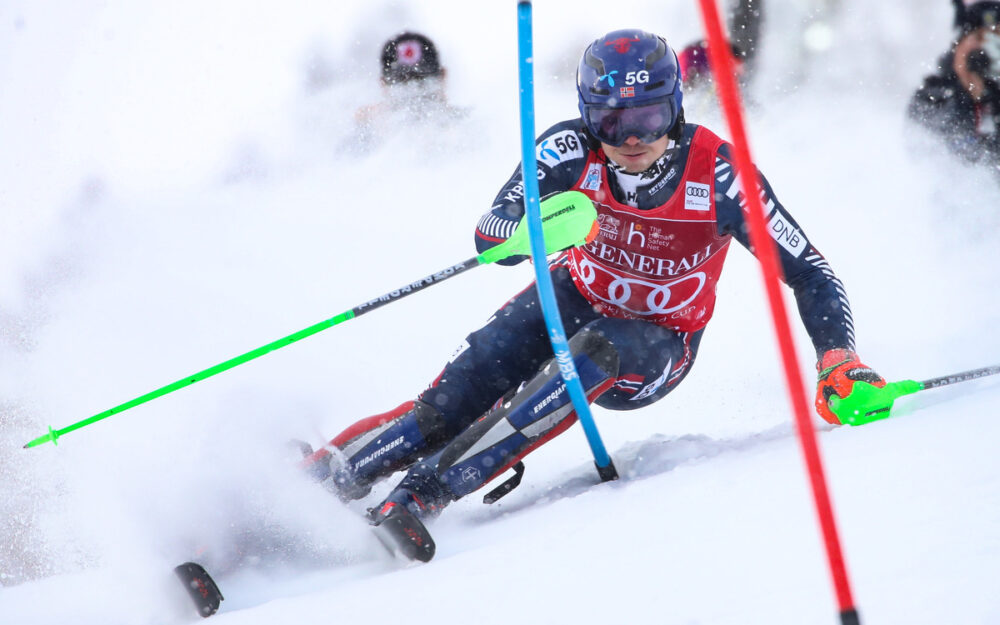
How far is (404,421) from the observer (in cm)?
243

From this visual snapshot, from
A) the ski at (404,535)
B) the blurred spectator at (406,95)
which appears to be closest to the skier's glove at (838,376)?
the ski at (404,535)

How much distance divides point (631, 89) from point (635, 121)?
3.5 inches

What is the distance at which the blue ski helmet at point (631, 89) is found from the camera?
218 centimetres

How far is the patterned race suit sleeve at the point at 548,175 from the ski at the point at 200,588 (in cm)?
119

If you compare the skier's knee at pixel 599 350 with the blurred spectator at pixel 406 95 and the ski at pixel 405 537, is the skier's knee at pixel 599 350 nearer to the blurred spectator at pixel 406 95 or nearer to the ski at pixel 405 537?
the ski at pixel 405 537

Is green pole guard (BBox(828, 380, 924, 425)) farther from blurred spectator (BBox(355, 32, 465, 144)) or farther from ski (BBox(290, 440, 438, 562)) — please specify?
blurred spectator (BBox(355, 32, 465, 144))

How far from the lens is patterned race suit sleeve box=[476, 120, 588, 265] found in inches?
92.5

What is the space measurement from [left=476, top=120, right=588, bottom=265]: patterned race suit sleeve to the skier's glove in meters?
0.95

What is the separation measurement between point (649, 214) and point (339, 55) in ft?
20.0

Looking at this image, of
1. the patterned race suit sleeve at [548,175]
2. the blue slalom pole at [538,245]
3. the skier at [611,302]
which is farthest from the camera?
the patterned race suit sleeve at [548,175]

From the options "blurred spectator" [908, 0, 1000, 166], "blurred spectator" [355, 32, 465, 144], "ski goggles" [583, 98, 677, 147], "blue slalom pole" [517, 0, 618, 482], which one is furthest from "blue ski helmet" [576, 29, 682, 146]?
"blurred spectator" [355, 32, 465, 144]

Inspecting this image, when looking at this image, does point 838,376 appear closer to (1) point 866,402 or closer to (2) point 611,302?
(1) point 866,402

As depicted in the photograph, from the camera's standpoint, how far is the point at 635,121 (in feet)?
7.18

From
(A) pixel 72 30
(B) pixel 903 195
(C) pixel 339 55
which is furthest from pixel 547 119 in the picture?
(A) pixel 72 30
